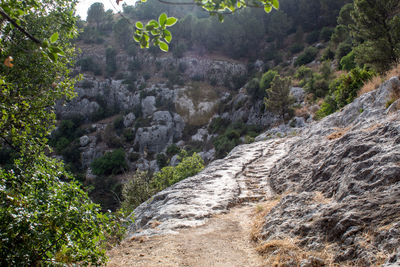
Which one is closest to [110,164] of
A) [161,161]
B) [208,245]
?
[161,161]

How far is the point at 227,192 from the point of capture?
976 centimetres

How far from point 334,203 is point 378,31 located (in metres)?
17.8

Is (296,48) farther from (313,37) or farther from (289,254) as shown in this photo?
(289,254)

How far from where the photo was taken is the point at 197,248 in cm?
539

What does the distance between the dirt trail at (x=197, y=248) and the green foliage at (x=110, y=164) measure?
44.5 metres

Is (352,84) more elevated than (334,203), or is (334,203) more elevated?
(352,84)

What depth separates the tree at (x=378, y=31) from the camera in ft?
52.4

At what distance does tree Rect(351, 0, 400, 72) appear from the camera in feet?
52.4

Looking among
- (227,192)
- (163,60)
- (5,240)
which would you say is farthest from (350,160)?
(163,60)

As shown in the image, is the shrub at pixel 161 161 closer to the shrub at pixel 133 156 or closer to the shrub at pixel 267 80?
the shrub at pixel 133 156

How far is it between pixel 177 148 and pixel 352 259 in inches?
1784

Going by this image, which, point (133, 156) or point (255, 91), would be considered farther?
point (133, 156)

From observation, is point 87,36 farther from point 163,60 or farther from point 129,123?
point 129,123

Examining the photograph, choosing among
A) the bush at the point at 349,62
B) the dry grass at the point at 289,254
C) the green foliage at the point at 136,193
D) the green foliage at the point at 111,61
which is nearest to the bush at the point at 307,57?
the bush at the point at 349,62
